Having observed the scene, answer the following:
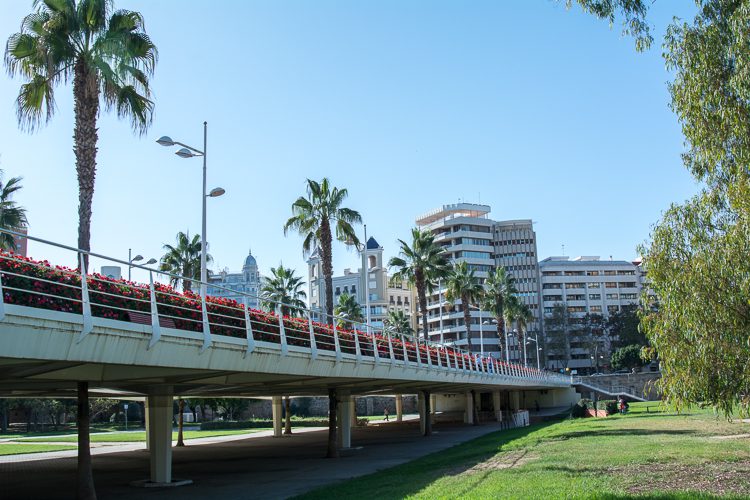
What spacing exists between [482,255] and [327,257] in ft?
346

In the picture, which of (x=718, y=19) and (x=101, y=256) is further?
(x=718, y=19)

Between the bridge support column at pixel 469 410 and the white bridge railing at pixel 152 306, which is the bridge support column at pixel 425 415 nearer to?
the bridge support column at pixel 469 410

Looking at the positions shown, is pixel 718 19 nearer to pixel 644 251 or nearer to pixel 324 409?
pixel 644 251

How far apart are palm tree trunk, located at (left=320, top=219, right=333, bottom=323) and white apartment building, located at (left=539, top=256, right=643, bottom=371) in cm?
11142

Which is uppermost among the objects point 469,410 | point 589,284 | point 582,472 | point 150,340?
point 589,284

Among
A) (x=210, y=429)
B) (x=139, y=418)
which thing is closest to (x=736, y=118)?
(x=210, y=429)

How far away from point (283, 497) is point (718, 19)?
51.9ft

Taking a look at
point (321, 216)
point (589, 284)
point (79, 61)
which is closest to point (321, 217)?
point (321, 216)

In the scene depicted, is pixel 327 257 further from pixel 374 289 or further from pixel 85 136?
pixel 374 289

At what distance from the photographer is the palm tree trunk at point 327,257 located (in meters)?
39.2

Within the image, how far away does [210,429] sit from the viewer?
7250cm

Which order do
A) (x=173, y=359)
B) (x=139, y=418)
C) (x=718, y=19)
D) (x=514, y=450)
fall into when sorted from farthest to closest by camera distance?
1. (x=139, y=418)
2. (x=514, y=450)
3. (x=718, y=19)
4. (x=173, y=359)

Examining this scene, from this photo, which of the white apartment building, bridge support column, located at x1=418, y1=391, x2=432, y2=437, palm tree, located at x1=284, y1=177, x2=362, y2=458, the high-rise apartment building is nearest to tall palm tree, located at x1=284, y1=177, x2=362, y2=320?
palm tree, located at x1=284, y1=177, x2=362, y2=458

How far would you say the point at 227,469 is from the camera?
96.9ft
